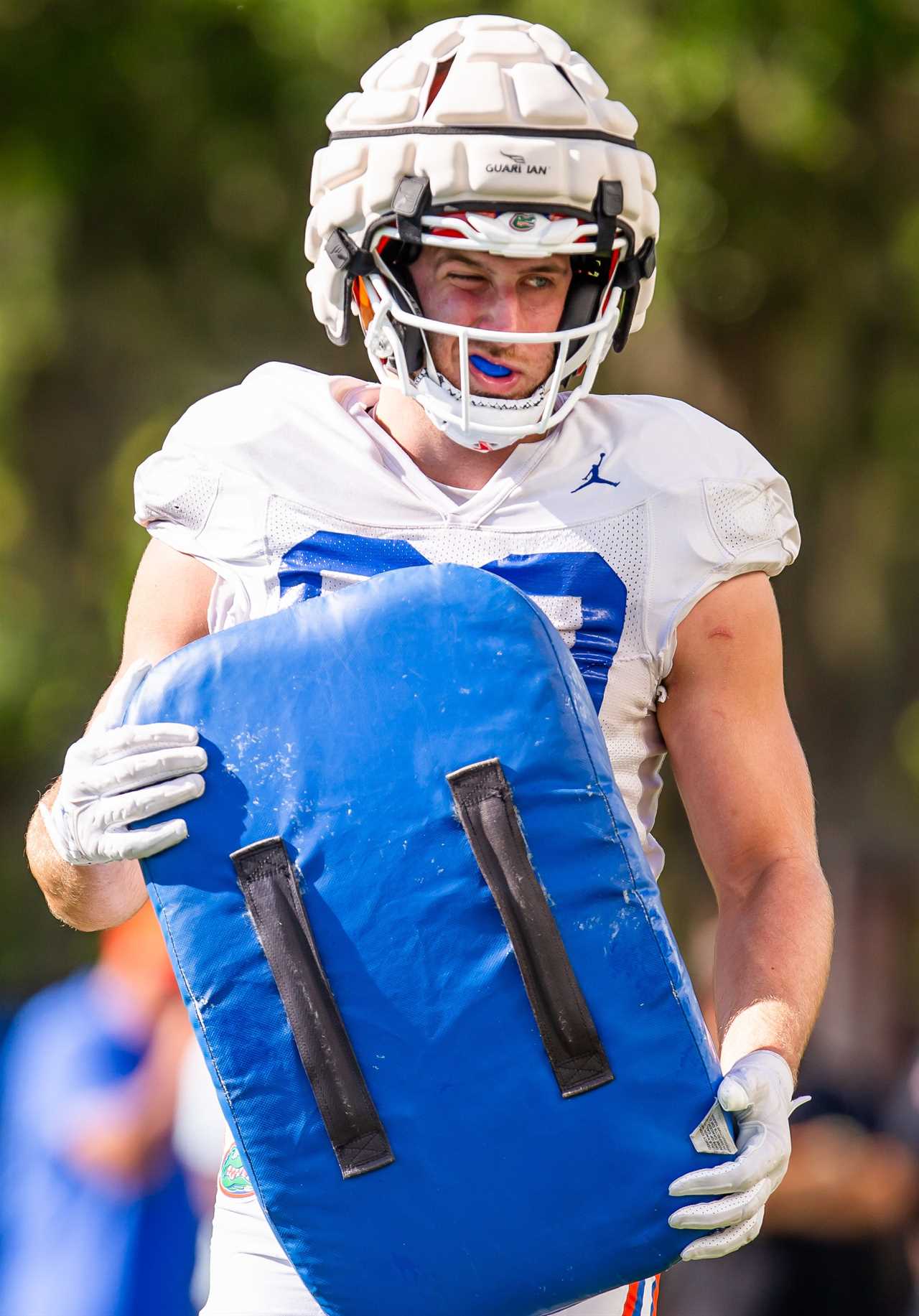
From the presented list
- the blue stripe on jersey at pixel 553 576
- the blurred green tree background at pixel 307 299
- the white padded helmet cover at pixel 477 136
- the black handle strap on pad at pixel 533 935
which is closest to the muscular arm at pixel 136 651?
Answer: the blue stripe on jersey at pixel 553 576

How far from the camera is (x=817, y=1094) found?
4.58 m

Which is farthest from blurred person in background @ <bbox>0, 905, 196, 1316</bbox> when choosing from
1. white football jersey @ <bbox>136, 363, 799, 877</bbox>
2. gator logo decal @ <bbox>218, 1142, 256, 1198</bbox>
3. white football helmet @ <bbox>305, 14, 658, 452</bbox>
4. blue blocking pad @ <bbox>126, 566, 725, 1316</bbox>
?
white football helmet @ <bbox>305, 14, 658, 452</bbox>

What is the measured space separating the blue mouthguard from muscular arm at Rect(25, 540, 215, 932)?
49 centimetres

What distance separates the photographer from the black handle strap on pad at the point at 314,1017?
220cm

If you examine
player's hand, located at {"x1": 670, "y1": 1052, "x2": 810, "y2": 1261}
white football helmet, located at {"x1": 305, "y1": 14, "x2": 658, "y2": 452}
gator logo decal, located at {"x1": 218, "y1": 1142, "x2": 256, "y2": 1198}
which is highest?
white football helmet, located at {"x1": 305, "y1": 14, "x2": 658, "y2": 452}

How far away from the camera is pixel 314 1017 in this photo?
7.25ft

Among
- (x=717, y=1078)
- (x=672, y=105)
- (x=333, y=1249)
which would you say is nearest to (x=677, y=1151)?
(x=717, y=1078)

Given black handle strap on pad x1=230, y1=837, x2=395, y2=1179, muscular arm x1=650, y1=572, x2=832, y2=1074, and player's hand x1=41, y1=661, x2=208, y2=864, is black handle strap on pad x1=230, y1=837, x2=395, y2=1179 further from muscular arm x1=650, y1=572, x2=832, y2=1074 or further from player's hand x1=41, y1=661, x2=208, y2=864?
muscular arm x1=650, y1=572, x2=832, y2=1074

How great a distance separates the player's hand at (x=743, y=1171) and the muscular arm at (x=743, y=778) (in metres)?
0.25

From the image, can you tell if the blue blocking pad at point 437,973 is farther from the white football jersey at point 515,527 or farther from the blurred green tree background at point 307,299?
the blurred green tree background at point 307,299

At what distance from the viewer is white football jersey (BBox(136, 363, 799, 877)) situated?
2625 millimetres

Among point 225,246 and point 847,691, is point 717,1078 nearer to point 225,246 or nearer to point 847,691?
point 847,691

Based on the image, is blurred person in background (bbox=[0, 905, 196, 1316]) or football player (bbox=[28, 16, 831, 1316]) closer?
football player (bbox=[28, 16, 831, 1316])

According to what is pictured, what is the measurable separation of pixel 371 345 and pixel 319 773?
2.48ft
